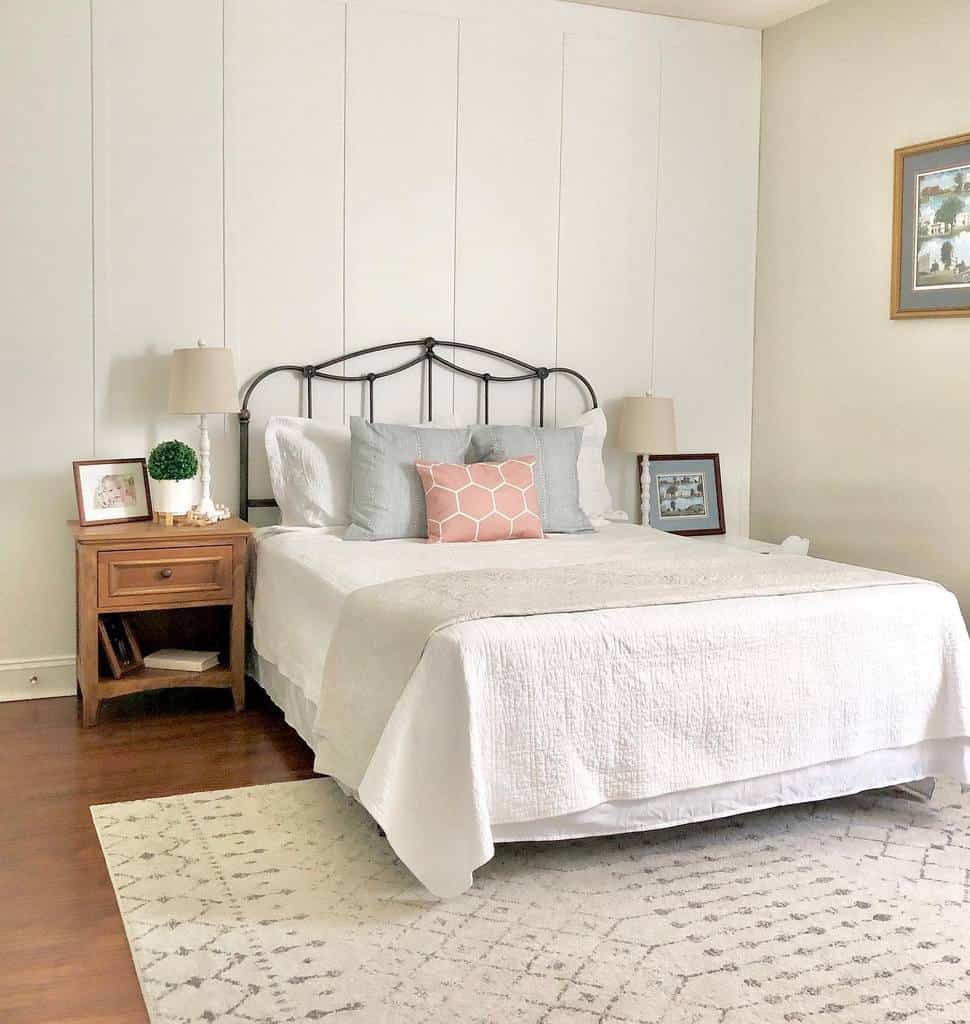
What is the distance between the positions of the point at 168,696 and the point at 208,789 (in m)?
1.08

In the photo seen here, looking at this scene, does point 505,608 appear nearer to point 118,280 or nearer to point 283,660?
point 283,660

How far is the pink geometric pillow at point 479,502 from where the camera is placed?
13.0 ft

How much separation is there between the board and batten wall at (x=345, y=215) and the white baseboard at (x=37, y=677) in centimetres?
1

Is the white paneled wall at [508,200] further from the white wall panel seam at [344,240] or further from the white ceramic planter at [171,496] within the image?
the white ceramic planter at [171,496]

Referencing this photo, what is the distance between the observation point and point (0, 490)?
406 centimetres

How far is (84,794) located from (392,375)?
2.07 metres

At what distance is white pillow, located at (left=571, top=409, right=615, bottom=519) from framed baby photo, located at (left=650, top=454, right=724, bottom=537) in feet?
1.18

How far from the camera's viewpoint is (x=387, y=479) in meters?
4.03

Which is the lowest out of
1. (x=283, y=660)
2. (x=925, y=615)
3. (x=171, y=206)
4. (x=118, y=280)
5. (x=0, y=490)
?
(x=283, y=660)

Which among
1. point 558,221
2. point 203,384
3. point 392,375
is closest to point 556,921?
point 203,384

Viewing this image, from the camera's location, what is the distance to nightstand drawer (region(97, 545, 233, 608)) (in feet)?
12.5

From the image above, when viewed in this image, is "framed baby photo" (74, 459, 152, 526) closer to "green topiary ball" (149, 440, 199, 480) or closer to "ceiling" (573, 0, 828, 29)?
"green topiary ball" (149, 440, 199, 480)

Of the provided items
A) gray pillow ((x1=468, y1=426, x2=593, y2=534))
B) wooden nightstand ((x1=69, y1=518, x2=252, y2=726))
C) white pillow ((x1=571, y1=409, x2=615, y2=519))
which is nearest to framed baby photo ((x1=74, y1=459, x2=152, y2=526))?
wooden nightstand ((x1=69, y1=518, x2=252, y2=726))

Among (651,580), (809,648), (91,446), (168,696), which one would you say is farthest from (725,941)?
(91,446)
